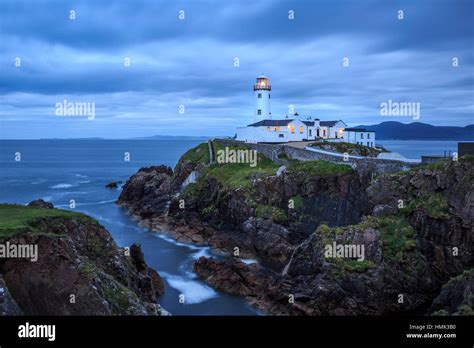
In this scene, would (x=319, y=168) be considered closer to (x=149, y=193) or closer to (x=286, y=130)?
(x=286, y=130)

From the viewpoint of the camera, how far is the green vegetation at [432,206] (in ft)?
123

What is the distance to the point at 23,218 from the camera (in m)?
26.2

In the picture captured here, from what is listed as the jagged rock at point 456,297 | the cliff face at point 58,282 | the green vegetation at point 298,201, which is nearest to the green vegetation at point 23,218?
the cliff face at point 58,282

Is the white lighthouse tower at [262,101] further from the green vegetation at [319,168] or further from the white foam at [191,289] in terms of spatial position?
the white foam at [191,289]

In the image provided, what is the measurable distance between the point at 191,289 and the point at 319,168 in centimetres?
2308

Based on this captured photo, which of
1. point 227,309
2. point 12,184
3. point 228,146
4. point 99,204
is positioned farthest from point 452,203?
point 12,184

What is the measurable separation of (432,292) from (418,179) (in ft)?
39.2


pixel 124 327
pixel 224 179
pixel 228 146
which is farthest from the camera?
pixel 228 146

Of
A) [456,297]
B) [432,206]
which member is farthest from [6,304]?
[432,206]

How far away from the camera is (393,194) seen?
42531mm

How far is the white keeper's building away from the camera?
81875 millimetres

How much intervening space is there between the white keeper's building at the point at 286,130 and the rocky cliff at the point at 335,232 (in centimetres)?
1968

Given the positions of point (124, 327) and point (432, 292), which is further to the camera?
point (432, 292)

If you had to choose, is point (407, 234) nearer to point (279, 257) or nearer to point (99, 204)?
point (279, 257)
